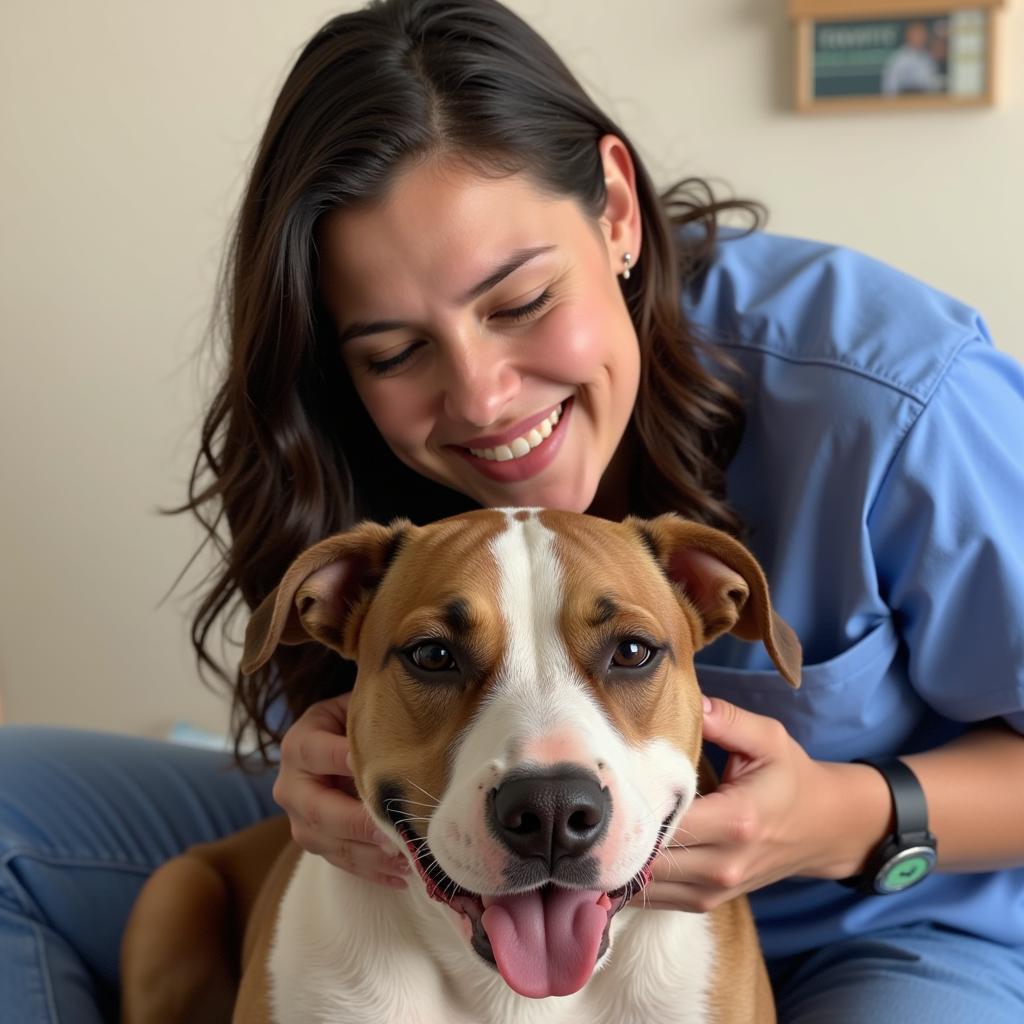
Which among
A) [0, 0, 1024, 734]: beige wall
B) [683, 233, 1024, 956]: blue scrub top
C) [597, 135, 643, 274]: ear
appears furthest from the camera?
[0, 0, 1024, 734]: beige wall

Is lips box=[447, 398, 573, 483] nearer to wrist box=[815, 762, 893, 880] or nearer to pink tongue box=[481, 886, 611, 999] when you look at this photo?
wrist box=[815, 762, 893, 880]

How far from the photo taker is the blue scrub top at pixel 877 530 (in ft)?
5.82

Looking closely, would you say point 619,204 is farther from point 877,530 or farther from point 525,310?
point 877,530

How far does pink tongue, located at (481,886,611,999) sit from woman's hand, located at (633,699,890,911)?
0.50 ft

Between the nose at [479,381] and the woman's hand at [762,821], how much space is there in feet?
1.72

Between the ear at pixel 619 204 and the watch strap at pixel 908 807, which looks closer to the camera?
the watch strap at pixel 908 807

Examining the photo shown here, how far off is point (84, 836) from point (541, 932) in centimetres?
127

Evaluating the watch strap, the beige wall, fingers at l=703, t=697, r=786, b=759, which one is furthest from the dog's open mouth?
the beige wall

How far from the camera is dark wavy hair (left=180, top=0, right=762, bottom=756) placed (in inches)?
70.3

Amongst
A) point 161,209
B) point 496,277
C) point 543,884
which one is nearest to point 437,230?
point 496,277

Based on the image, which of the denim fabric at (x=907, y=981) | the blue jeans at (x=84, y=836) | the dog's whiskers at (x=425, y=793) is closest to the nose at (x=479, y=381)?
the dog's whiskers at (x=425, y=793)

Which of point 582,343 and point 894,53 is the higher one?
point 894,53

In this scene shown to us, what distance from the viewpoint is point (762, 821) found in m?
1.60

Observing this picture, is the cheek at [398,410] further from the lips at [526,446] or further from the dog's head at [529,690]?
the dog's head at [529,690]
